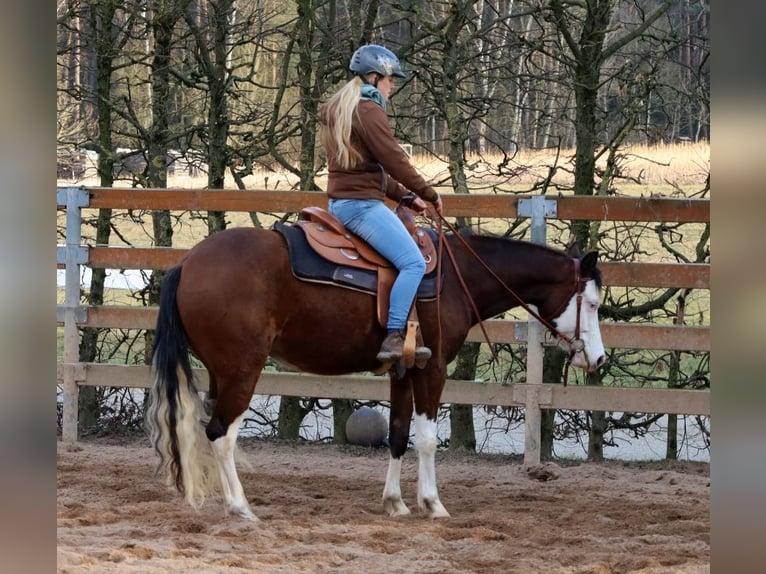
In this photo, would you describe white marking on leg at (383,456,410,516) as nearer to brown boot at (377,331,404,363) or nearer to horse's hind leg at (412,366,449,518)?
horse's hind leg at (412,366,449,518)

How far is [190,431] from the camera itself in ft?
17.0

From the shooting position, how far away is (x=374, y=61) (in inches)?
206

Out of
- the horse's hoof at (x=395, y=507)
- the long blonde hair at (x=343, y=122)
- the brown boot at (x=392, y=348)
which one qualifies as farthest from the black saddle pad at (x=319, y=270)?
the horse's hoof at (x=395, y=507)

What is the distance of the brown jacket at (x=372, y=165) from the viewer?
520 centimetres

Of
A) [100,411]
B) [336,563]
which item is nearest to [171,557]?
[336,563]

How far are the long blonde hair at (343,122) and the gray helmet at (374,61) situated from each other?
0.08 metres

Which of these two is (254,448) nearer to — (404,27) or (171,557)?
(171,557)

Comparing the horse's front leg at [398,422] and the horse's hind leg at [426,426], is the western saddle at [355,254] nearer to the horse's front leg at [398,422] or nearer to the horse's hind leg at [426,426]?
the horse's hind leg at [426,426]

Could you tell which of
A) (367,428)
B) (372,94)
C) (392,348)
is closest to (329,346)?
(392,348)

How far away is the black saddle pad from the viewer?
5277 mm

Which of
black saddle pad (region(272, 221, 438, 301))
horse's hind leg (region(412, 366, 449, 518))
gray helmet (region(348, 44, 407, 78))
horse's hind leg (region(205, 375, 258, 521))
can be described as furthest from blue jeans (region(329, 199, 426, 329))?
horse's hind leg (region(205, 375, 258, 521))

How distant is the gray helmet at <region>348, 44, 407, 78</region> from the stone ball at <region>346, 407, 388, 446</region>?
10.5ft

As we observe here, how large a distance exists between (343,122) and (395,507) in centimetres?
223

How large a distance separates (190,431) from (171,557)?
1011mm
